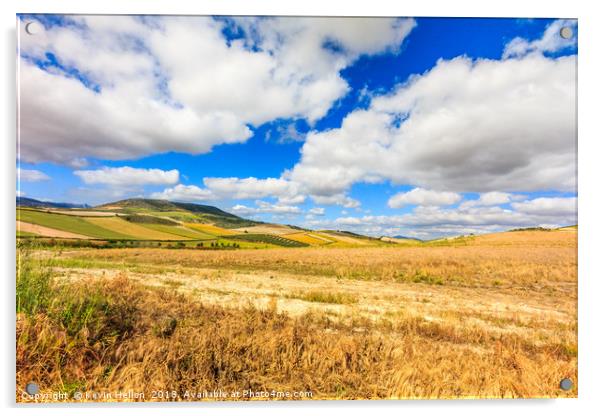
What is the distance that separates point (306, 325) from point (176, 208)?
223 centimetres

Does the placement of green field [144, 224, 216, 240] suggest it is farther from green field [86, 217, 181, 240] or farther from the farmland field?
the farmland field

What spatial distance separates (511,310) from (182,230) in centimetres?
518

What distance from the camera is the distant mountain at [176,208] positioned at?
3.41 meters

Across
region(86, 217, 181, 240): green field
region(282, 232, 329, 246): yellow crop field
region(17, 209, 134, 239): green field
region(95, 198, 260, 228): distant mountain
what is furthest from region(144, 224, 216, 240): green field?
region(282, 232, 329, 246): yellow crop field

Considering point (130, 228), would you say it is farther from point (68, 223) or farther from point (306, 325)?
point (306, 325)

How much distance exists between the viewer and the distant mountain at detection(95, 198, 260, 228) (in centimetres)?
341

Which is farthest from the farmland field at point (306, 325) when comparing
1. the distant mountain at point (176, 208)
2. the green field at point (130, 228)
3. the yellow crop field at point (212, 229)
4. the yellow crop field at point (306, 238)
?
the distant mountain at point (176, 208)

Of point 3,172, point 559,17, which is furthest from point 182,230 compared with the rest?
point 559,17

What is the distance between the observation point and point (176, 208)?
3492 millimetres

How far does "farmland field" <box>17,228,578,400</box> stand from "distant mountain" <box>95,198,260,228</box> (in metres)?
0.67

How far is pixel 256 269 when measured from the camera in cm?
489

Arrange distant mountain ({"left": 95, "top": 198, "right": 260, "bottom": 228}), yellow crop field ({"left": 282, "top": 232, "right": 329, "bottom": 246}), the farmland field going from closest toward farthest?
the farmland field < distant mountain ({"left": 95, "top": 198, "right": 260, "bottom": 228}) < yellow crop field ({"left": 282, "top": 232, "right": 329, "bottom": 246})

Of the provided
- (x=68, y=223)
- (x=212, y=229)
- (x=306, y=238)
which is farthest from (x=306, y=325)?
(x=68, y=223)

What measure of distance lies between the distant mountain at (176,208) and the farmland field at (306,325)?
67cm
